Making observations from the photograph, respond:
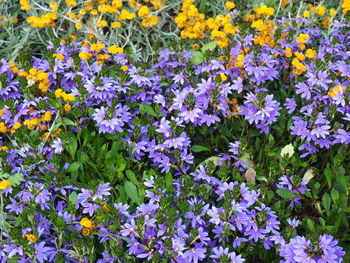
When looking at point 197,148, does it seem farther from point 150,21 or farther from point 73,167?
point 150,21

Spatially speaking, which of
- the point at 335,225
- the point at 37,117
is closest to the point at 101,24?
the point at 37,117

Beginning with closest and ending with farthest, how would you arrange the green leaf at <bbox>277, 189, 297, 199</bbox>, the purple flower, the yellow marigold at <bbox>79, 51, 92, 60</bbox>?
the purple flower < the green leaf at <bbox>277, 189, 297, 199</bbox> < the yellow marigold at <bbox>79, 51, 92, 60</bbox>

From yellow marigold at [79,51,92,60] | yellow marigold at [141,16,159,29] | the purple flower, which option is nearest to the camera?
the purple flower

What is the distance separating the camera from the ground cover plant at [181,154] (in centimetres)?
230

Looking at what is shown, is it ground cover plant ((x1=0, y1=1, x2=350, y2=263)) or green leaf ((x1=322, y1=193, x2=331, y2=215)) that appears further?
green leaf ((x1=322, y1=193, x2=331, y2=215))

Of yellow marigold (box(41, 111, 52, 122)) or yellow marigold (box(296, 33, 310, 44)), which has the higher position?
yellow marigold (box(296, 33, 310, 44))

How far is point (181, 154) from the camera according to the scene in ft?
9.00

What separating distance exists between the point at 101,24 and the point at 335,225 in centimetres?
215

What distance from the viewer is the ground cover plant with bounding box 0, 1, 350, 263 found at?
2.30m

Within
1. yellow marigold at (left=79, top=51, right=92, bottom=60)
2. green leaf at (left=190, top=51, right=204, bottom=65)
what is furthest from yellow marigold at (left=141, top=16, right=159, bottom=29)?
yellow marigold at (left=79, top=51, right=92, bottom=60)

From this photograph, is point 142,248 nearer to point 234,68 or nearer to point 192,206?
point 192,206

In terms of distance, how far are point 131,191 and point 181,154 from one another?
367mm

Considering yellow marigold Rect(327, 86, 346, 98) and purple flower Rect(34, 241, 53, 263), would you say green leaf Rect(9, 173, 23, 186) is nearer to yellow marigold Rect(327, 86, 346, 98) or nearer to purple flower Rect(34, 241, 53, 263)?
purple flower Rect(34, 241, 53, 263)

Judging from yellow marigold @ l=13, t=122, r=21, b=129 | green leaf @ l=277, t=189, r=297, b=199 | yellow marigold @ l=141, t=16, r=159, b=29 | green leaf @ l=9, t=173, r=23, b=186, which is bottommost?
green leaf @ l=277, t=189, r=297, b=199
